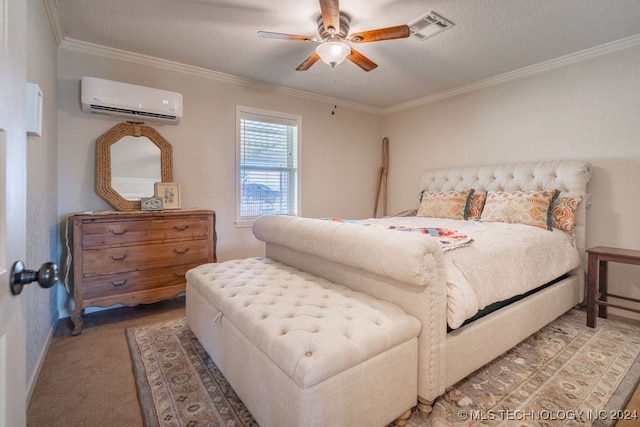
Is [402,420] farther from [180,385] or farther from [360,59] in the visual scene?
[360,59]

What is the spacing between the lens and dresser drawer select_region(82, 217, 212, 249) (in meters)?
2.33

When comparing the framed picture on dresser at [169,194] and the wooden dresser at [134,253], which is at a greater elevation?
the framed picture on dresser at [169,194]

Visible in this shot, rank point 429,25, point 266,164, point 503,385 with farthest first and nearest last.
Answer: point 266,164, point 429,25, point 503,385

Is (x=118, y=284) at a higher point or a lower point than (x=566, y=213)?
lower

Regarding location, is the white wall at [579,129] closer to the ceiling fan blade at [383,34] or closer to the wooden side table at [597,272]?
the wooden side table at [597,272]

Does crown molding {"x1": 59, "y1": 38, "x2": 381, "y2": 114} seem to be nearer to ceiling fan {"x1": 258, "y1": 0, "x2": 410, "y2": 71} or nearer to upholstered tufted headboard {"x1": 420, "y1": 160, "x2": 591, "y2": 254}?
ceiling fan {"x1": 258, "y1": 0, "x2": 410, "y2": 71}

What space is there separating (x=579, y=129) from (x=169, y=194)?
13.2 ft

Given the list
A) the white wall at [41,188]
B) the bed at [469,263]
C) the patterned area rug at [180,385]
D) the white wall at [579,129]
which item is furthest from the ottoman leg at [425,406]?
the white wall at [579,129]

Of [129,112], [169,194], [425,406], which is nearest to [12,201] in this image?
[425,406]

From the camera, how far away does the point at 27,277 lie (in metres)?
0.67

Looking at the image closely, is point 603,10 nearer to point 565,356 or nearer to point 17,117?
point 565,356

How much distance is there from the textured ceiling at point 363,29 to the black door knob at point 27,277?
7.05 ft

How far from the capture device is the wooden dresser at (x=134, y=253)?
7.51ft

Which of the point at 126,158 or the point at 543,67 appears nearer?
the point at 126,158
